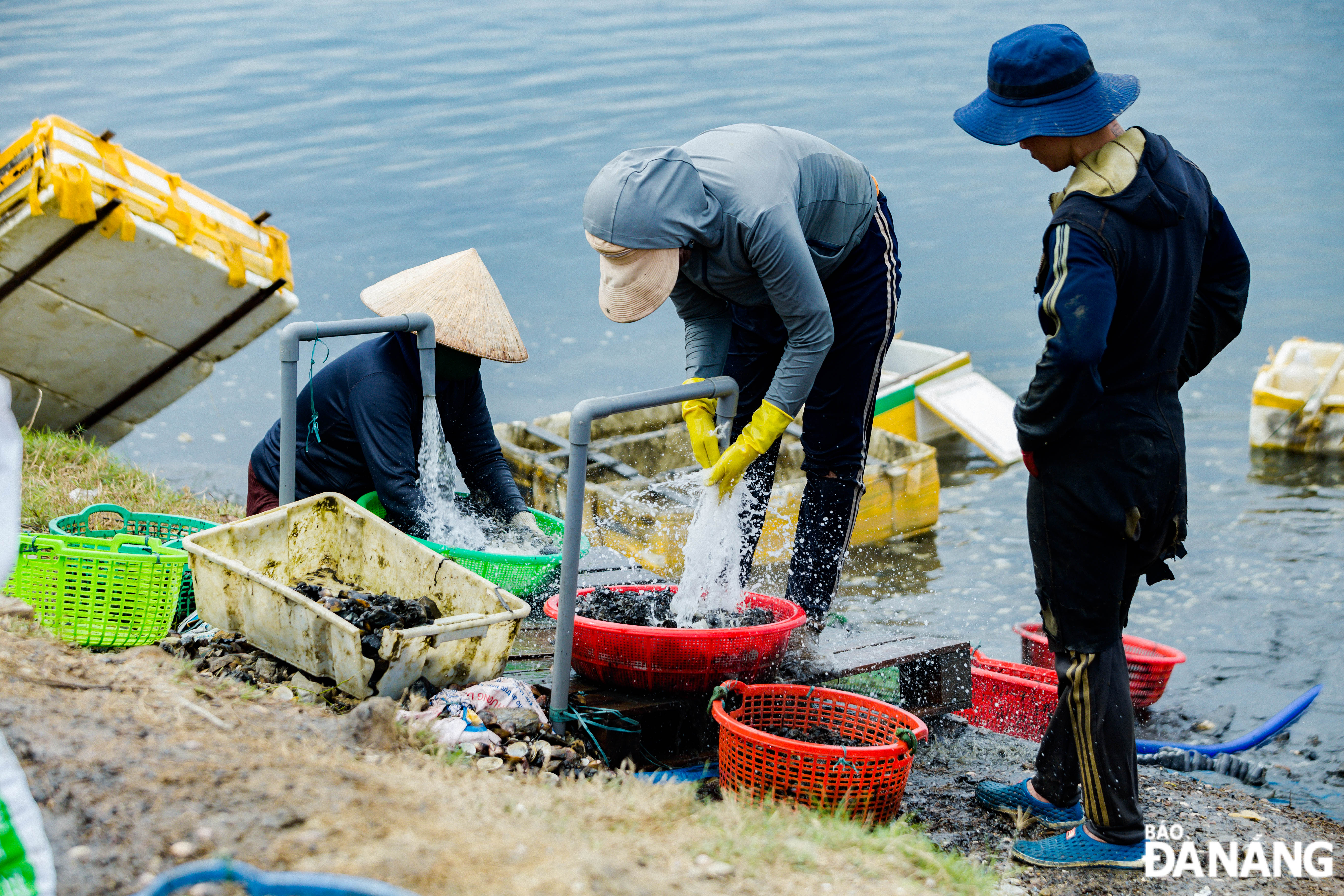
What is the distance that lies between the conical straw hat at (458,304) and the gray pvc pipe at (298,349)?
0.06 m

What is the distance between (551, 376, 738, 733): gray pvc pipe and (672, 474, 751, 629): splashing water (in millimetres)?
405

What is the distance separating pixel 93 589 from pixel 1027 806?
2679mm

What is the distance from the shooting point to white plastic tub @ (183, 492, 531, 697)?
282cm

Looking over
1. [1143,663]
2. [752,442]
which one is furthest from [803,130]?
[752,442]

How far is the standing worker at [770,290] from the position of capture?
9.66 ft

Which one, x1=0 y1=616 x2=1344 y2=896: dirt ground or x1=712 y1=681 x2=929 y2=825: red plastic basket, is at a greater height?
x1=0 y1=616 x2=1344 y2=896: dirt ground

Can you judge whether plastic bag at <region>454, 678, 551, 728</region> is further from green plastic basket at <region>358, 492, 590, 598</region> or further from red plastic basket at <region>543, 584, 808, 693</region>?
green plastic basket at <region>358, 492, 590, 598</region>

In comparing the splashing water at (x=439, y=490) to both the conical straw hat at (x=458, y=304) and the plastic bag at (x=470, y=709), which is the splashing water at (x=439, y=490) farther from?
the plastic bag at (x=470, y=709)

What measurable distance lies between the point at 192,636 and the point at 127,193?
134 inches

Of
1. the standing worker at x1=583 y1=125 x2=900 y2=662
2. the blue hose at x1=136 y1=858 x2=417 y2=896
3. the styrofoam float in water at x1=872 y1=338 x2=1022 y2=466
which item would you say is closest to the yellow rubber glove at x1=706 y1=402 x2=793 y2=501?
the standing worker at x1=583 y1=125 x2=900 y2=662

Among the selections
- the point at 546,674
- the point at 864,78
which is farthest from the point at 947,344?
the point at 864,78

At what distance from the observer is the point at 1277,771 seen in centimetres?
407

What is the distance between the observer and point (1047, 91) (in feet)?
8.23

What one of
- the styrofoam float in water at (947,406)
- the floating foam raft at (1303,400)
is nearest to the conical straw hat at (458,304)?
the styrofoam float in water at (947,406)
